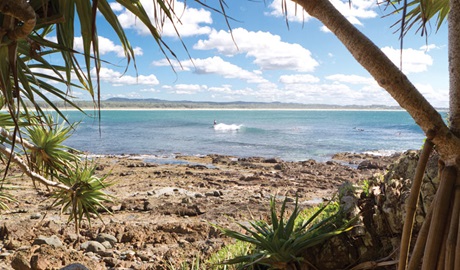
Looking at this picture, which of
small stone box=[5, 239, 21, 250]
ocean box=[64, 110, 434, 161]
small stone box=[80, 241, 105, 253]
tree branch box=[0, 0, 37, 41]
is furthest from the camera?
ocean box=[64, 110, 434, 161]

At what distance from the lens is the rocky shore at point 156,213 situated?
6.27 meters

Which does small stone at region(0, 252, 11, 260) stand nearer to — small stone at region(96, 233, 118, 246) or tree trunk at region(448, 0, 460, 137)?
small stone at region(96, 233, 118, 246)

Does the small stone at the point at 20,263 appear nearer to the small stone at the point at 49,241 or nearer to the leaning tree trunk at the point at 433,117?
the small stone at the point at 49,241

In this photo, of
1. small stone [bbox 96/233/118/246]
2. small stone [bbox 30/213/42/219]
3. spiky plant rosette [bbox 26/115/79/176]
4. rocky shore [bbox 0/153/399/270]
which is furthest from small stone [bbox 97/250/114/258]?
small stone [bbox 30/213/42/219]

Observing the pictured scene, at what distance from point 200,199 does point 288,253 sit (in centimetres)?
851

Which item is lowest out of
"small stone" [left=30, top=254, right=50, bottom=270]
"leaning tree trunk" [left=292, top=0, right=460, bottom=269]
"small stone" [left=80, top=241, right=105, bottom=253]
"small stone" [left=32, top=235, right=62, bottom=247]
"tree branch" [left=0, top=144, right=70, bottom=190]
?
"small stone" [left=80, top=241, right=105, bottom=253]

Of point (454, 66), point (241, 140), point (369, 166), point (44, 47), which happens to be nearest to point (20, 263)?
point (44, 47)

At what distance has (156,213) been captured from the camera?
9914mm

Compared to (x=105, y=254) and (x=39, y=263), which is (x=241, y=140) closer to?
(x=105, y=254)

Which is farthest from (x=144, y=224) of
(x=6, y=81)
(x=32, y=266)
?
(x=6, y=81)

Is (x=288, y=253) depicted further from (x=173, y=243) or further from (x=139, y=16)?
(x=173, y=243)

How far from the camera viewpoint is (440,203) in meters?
1.74

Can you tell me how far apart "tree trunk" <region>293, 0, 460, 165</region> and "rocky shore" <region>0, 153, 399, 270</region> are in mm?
2262

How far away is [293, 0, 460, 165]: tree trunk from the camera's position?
171 cm
